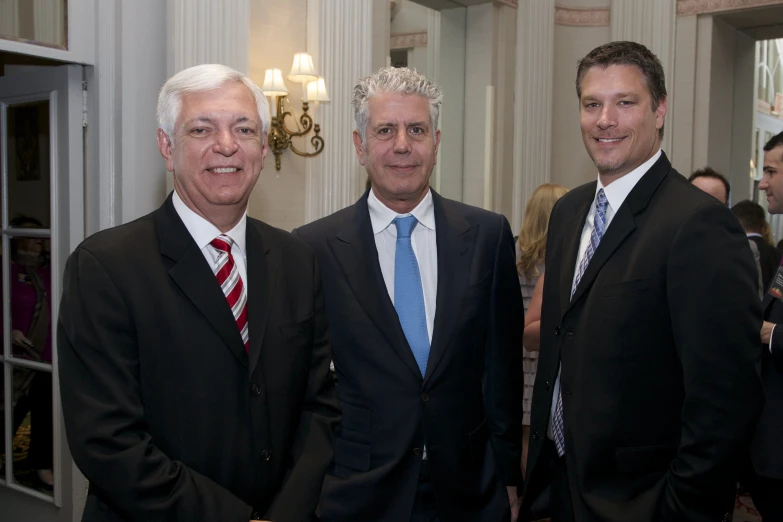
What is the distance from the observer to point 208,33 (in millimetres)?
3752

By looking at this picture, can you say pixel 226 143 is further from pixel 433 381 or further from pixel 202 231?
pixel 433 381

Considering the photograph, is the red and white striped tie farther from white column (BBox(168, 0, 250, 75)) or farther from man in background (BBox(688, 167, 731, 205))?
man in background (BBox(688, 167, 731, 205))

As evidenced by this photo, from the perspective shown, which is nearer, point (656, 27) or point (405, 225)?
point (405, 225)

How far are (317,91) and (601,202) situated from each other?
2722 millimetres

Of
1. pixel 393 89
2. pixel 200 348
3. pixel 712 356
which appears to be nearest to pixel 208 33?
pixel 393 89

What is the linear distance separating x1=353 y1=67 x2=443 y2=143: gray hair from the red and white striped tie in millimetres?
635

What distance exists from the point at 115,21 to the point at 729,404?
302cm

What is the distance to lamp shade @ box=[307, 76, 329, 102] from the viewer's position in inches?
171

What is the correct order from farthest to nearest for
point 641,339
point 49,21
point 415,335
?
point 49,21 < point 415,335 < point 641,339

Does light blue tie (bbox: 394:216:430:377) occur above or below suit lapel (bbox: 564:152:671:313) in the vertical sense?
below

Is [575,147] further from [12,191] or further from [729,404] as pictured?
[729,404]

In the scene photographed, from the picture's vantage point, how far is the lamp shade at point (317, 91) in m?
4.36

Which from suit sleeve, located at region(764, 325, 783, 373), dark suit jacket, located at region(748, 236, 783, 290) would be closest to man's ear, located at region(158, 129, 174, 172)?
suit sleeve, located at region(764, 325, 783, 373)

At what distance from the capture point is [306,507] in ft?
5.40
